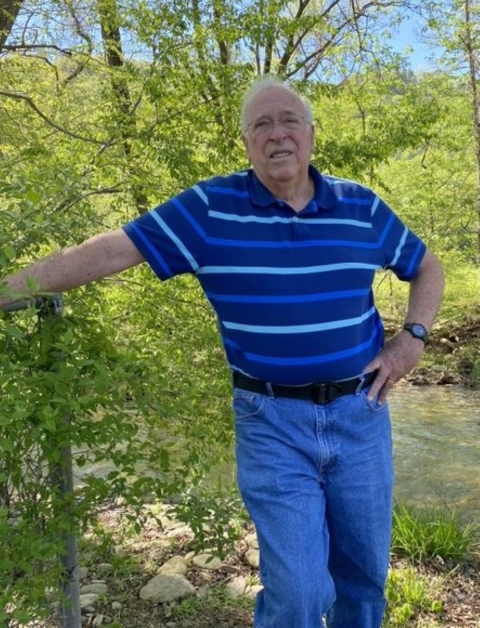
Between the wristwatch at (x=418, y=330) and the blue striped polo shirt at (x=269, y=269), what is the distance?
0.40 m

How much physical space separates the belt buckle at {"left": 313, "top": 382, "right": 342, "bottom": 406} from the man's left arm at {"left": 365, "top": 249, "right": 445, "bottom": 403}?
20 centimetres

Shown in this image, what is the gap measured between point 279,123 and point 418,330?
0.97m

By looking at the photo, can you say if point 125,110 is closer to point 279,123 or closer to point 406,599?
point 279,123

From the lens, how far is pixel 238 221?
2.19 m

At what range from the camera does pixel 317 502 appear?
215 centimetres

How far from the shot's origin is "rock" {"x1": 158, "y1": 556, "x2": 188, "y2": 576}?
3832mm

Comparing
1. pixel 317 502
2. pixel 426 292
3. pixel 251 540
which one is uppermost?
pixel 426 292

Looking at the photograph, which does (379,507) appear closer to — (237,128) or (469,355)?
(237,128)

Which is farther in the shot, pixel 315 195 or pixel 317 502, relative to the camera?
pixel 315 195

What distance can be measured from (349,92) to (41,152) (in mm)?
4454

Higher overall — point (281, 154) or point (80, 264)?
point (281, 154)

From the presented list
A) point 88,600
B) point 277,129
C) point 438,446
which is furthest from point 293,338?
point 438,446

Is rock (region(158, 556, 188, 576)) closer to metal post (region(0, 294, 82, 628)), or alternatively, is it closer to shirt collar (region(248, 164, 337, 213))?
metal post (region(0, 294, 82, 628))

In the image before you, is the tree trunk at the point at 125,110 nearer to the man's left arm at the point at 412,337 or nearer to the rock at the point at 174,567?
the man's left arm at the point at 412,337
